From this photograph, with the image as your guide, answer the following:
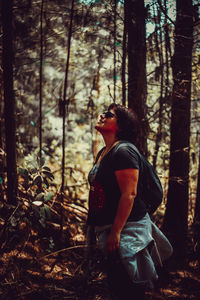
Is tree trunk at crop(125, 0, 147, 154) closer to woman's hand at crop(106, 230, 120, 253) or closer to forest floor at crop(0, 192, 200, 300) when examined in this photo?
forest floor at crop(0, 192, 200, 300)

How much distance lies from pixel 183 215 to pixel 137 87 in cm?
216

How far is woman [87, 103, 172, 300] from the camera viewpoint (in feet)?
6.83

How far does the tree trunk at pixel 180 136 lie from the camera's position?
4.30 metres

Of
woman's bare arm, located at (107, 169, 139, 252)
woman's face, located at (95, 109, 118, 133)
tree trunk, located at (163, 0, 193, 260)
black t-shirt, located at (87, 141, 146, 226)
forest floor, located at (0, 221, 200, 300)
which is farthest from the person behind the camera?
tree trunk, located at (163, 0, 193, 260)

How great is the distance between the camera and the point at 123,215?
2059 mm

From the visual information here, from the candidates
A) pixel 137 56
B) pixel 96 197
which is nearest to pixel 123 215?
pixel 96 197

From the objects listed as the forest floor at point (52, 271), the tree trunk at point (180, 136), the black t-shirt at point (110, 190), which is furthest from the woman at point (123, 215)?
the tree trunk at point (180, 136)

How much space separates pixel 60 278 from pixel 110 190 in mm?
1823

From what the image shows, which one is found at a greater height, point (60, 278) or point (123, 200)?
point (123, 200)

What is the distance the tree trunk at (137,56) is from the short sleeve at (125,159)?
5.55 ft

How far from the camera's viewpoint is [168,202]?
4.58 metres

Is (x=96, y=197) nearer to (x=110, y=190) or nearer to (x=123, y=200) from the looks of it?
(x=110, y=190)

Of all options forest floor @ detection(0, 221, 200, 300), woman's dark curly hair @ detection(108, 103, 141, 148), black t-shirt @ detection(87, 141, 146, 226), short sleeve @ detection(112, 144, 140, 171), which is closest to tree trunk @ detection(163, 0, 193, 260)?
forest floor @ detection(0, 221, 200, 300)

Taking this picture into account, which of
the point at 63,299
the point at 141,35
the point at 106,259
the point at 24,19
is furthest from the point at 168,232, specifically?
the point at 24,19
